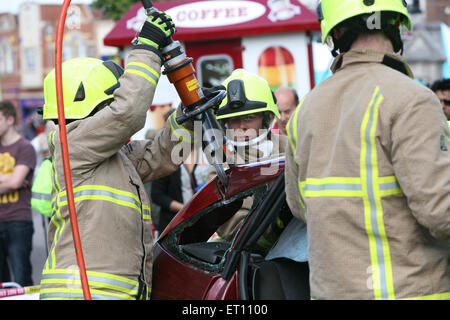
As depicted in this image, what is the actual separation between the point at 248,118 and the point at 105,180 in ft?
3.80

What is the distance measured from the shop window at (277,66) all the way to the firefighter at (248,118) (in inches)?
203

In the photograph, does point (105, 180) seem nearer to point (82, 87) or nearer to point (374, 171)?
point (82, 87)

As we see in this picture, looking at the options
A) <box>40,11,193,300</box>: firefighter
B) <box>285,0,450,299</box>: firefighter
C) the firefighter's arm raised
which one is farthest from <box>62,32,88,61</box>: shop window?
<box>285,0,450,299</box>: firefighter

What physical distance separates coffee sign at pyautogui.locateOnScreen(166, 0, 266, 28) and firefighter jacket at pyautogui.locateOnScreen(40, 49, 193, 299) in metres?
6.28

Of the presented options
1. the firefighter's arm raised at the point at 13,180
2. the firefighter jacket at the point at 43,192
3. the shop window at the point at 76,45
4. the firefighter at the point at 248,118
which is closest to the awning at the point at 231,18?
the firefighter's arm raised at the point at 13,180

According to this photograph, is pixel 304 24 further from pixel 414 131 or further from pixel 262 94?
pixel 414 131

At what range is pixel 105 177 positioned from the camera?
2.81 meters

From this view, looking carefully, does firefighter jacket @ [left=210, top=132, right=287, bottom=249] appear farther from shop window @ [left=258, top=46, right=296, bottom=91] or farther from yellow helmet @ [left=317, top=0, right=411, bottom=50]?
shop window @ [left=258, top=46, right=296, bottom=91]

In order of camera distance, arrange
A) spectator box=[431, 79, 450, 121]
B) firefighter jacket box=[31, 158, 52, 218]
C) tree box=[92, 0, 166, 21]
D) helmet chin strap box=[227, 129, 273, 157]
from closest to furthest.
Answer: helmet chin strap box=[227, 129, 273, 157], firefighter jacket box=[31, 158, 52, 218], spectator box=[431, 79, 450, 121], tree box=[92, 0, 166, 21]

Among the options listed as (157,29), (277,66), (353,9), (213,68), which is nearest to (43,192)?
(157,29)

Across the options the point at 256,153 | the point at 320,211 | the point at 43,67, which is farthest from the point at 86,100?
the point at 43,67

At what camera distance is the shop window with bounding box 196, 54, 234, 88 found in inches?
357
